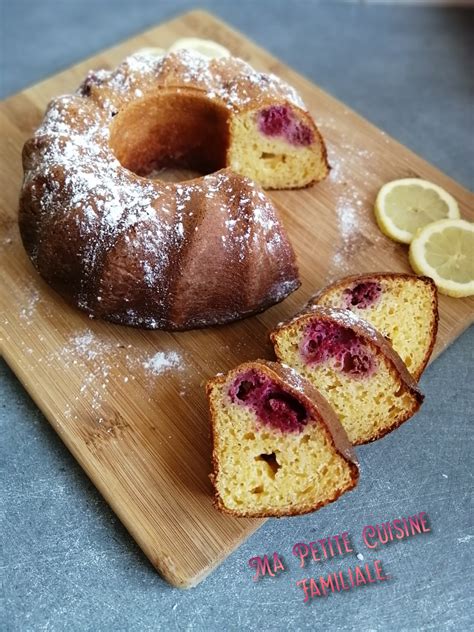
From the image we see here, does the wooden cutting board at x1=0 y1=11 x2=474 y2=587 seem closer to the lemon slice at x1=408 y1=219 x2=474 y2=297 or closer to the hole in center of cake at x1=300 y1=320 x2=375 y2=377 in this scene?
the lemon slice at x1=408 y1=219 x2=474 y2=297

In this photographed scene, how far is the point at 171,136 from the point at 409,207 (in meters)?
1.05

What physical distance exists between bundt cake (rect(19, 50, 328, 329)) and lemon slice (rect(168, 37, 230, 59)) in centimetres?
45

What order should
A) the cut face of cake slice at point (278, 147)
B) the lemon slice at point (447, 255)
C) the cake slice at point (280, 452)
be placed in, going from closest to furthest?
the cake slice at point (280, 452) < the lemon slice at point (447, 255) < the cut face of cake slice at point (278, 147)

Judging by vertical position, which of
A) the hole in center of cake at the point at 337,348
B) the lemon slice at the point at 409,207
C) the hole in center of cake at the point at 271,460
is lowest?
the hole in center of cake at the point at 271,460

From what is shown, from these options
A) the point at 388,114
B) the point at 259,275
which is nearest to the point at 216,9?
the point at 388,114

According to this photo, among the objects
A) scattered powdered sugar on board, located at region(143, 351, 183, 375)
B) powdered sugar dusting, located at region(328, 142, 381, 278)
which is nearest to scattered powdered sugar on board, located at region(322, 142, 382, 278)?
powdered sugar dusting, located at region(328, 142, 381, 278)

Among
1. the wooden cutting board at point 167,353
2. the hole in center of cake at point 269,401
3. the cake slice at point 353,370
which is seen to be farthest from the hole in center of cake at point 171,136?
the hole in center of cake at point 269,401

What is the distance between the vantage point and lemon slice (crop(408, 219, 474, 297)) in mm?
2910

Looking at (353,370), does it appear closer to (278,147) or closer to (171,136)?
(278,147)

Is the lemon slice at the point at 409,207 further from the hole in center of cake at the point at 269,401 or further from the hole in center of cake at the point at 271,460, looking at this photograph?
the hole in center of cake at the point at 271,460

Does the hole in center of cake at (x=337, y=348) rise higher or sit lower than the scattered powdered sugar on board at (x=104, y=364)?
higher

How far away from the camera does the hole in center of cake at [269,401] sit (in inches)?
91.2

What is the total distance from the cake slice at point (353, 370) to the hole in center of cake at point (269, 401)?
181 mm

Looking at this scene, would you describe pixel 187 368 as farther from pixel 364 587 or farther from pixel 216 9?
pixel 216 9
